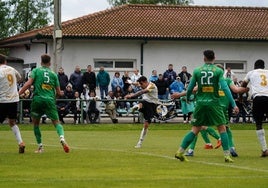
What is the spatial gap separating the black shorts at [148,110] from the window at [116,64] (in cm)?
2545

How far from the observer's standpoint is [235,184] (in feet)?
49.0

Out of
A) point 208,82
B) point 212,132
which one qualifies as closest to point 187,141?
point 208,82

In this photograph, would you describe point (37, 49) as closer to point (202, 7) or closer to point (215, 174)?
point (202, 7)

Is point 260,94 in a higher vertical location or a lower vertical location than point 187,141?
higher

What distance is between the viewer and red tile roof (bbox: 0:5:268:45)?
163 feet

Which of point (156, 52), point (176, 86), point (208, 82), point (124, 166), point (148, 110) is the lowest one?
point (124, 166)

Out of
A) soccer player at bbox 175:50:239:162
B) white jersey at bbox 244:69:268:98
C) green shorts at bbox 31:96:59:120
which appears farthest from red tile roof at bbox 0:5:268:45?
soccer player at bbox 175:50:239:162

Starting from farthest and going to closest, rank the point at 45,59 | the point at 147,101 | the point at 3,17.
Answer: the point at 3,17, the point at 147,101, the point at 45,59

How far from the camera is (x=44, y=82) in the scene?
2089 cm

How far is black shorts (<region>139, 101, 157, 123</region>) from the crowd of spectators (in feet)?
36.6

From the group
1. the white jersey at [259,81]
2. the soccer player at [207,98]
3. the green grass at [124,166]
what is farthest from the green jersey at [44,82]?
the white jersey at [259,81]

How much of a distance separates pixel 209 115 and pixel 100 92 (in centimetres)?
2462

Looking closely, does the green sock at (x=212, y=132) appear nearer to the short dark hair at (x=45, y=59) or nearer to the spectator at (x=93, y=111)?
the short dark hair at (x=45, y=59)

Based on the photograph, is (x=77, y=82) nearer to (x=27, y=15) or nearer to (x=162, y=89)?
(x=162, y=89)
